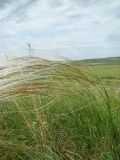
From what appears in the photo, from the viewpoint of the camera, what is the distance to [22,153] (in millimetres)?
2842

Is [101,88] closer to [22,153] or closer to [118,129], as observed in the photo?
[118,129]

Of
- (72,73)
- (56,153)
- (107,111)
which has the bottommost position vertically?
(56,153)

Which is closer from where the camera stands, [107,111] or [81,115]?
[107,111]

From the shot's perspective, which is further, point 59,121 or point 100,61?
point 100,61

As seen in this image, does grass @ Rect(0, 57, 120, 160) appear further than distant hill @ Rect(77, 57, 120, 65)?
No

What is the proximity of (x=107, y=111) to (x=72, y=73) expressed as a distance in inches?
17.3

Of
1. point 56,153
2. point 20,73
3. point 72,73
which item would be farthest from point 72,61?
point 56,153

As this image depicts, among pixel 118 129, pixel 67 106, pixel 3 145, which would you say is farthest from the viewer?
pixel 67 106

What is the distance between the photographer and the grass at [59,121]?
2736 mm

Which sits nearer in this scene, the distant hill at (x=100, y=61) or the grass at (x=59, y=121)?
the grass at (x=59, y=121)

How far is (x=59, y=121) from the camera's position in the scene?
3379 mm

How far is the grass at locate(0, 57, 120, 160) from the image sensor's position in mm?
2736

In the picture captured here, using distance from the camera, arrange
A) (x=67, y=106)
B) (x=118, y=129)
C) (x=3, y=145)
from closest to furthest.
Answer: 1. (x=3, y=145)
2. (x=118, y=129)
3. (x=67, y=106)

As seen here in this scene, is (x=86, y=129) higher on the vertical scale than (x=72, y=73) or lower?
lower
